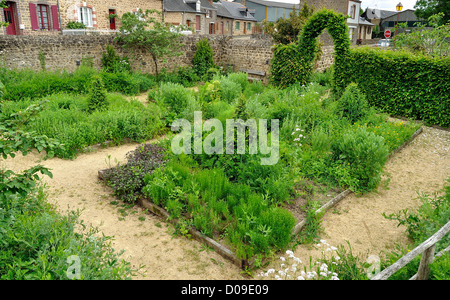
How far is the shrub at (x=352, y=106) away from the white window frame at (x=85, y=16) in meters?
17.8

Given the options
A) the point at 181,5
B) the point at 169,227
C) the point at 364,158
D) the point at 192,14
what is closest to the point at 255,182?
the point at 169,227

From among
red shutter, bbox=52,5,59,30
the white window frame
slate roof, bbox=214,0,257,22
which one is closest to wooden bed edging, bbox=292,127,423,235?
red shutter, bbox=52,5,59,30

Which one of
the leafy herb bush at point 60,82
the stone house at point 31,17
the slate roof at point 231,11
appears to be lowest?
the leafy herb bush at point 60,82

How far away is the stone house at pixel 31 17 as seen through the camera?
17.3 metres

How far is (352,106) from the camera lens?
8.69 m

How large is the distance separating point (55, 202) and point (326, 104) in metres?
7.72

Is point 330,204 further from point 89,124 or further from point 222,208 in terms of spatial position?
point 89,124

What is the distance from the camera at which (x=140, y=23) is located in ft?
45.4

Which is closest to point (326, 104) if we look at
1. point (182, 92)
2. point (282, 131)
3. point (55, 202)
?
point (282, 131)

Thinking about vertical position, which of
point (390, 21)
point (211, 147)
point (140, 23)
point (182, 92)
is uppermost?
point (390, 21)

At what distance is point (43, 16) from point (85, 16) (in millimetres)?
2451

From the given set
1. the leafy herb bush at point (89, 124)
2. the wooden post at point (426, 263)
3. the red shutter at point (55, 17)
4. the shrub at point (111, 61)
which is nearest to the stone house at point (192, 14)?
the red shutter at point (55, 17)

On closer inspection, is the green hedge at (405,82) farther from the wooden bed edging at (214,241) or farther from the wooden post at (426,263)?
the wooden post at (426,263)

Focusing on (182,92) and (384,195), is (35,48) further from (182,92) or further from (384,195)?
(384,195)
